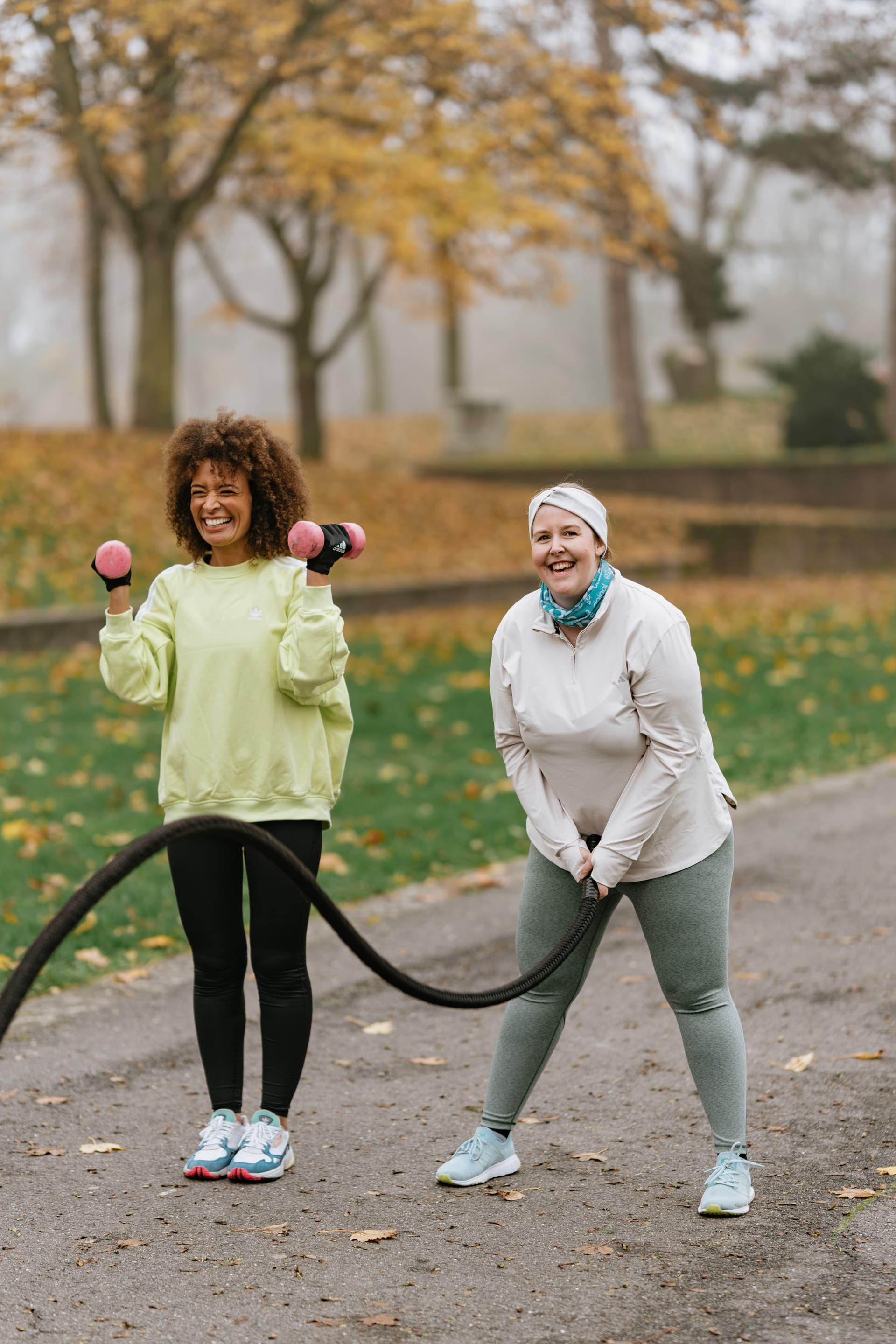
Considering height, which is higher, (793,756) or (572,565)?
(572,565)

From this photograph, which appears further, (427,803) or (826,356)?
(826,356)

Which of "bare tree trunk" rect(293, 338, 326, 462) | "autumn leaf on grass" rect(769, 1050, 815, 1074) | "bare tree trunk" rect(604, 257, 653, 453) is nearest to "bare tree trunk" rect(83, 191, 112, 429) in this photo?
"bare tree trunk" rect(293, 338, 326, 462)

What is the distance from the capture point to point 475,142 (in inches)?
653

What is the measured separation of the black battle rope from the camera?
297cm

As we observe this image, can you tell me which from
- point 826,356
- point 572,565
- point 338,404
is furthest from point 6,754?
point 338,404

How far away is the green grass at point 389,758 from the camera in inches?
251

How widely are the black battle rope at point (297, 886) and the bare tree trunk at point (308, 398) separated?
2104 centimetres

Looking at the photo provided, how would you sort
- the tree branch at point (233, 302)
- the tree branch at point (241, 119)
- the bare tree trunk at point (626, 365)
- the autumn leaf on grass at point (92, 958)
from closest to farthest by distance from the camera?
the autumn leaf on grass at point (92, 958) < the tree branch at point (241, 119) < the tree branch at point (233, 302) < the bare tree trunk at point (626, 365)

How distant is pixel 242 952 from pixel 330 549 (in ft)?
3.53

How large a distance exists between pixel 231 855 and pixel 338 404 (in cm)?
5979

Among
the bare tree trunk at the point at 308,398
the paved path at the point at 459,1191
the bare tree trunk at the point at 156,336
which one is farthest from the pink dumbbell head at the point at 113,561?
the bare tree trunk at the point at 308,398

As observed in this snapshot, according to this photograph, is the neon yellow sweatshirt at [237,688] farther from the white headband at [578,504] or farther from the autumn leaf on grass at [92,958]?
the autumn leaf on grass at [92,958]

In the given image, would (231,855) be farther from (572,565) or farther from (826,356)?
(826,356)

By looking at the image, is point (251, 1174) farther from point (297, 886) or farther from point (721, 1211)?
point (721, 1211)
